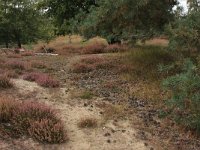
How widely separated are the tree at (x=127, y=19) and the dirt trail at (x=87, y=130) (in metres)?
4.27

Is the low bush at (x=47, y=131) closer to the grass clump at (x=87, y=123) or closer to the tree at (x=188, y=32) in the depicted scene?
the grass clump at (x=87, y=123)

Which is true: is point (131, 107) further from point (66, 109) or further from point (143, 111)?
point (66, 109)

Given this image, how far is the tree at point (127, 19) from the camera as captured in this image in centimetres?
1614

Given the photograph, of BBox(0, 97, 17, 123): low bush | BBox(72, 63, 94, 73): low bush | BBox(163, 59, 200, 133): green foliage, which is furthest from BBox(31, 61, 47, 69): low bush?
BBox(163, 59, 200, 133): green foliage

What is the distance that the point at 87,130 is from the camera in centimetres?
1137

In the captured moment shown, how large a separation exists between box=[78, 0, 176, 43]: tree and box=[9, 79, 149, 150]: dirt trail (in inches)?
168

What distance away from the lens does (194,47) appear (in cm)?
1451

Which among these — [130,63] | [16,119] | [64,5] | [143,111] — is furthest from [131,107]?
[64,5]

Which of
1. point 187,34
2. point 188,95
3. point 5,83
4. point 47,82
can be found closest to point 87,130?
point 188,95

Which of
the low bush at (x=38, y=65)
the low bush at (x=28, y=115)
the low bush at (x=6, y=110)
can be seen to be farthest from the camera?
the low bush at (x=38, y=65)

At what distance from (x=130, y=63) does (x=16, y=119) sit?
332 inches

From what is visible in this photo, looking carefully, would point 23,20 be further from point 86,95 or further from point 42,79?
point 86,95

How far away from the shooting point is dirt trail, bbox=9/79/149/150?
10.6 metres

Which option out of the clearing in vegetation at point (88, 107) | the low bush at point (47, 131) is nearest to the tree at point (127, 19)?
the clearing in vegetation at point (88, 107)
